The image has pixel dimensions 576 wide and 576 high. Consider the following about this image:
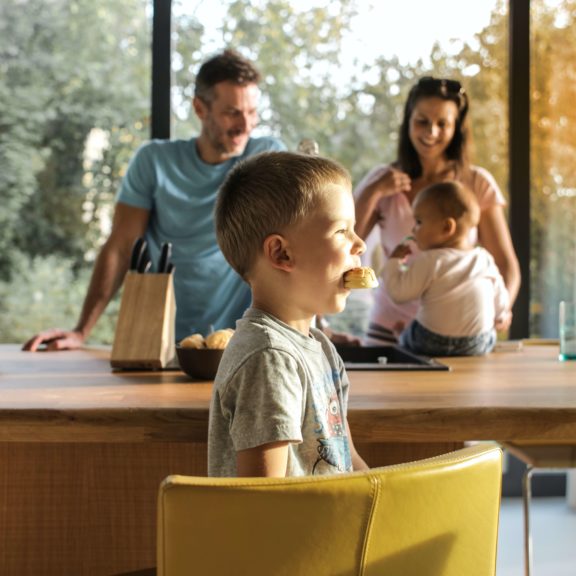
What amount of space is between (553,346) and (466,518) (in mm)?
1496

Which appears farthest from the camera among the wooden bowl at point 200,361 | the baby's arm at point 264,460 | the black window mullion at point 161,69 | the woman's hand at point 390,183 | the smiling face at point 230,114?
the black window mullion at point 161,69

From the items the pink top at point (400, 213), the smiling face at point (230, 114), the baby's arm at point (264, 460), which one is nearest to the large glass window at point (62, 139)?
the smiling face at point (230, 114)

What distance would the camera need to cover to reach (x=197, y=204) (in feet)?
8.68

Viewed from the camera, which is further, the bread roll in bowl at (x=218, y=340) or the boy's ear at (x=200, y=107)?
the boy's ear at (x=200, y=107)

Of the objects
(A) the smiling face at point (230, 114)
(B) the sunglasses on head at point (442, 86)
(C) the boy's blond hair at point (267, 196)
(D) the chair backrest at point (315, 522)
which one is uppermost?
(B) the sunglasses on head at point (442, 86)

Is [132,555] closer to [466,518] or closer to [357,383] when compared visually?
[357,383]

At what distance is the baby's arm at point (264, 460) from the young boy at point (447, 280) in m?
0.99

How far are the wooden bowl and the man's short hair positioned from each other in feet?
3.67

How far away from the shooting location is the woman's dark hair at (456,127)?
2.73 metres

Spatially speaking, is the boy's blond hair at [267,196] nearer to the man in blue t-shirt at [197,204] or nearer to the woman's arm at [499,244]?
the man in blue t-shirt at [197,204]

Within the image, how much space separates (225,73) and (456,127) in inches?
27.9

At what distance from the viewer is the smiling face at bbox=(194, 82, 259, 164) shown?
255 centimetres

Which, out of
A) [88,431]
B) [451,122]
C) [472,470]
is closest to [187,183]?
[451,122]

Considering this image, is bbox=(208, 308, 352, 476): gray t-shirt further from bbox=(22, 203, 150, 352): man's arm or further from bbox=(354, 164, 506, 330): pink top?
bbox=(354, 164, 506, 330): pink top
